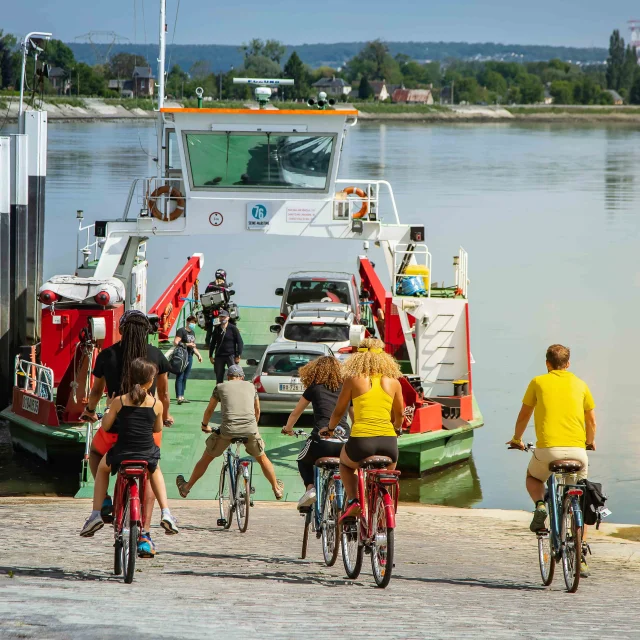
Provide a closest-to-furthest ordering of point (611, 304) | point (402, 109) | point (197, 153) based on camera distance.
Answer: point (197, 153)
point (611, 304)
point (402, 109)

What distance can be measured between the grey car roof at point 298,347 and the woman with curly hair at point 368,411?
7.53 meters

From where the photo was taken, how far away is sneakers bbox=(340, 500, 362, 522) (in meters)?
7.36

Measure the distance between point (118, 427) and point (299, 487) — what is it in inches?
252

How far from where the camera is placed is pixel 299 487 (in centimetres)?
1319

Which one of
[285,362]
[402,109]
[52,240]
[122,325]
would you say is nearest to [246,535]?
[122,325]

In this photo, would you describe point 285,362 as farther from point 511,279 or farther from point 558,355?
point 511,279

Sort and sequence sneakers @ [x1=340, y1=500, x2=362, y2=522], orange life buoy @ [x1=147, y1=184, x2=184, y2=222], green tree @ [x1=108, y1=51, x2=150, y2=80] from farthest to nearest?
green tree @ [x1=108, y1=51, x2=150, y2=80], orange life buoy @ [x1=147, y1=184, x2=184, y2=222], sneakers @ [x1=340, y1=500, x2=362, y2=522]

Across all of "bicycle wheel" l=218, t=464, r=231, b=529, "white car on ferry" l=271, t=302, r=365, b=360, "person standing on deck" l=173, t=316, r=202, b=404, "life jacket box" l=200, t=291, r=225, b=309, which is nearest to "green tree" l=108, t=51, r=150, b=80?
"life jacket box" l=200, t=291, r=225, b=309

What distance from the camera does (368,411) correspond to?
7.32 metres

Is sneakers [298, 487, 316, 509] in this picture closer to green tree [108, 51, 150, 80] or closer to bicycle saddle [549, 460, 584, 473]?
bicycle saddle [549, 460, 584, 473]

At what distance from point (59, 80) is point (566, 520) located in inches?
6431

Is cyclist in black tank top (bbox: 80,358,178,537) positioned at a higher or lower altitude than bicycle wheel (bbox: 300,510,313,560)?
higher

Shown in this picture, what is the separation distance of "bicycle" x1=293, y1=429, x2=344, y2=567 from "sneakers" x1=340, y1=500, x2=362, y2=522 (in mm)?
207

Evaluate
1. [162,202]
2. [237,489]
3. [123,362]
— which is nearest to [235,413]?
[237,489]
